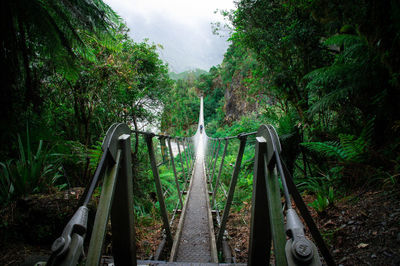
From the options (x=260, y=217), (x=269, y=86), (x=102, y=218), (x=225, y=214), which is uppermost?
(x=269, y=86)

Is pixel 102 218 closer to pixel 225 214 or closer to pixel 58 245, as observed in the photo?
pixel 58 245

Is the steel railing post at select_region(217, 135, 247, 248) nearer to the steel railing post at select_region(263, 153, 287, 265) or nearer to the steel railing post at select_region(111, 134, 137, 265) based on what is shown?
the steel railing post at select_region(263, 153, 287, 265)

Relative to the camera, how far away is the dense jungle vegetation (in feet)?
4.52

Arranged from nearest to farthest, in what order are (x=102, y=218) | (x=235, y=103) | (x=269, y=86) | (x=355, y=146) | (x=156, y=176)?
(x=102, y=218) → (x=156, y=176) → (x=355, y=146) → (x=269, y=86) → (x=235, y=103)

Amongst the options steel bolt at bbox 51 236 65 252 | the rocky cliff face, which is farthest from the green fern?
the rocky cliff face

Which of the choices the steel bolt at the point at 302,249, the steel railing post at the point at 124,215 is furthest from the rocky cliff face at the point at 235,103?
the steel bolt at the point at 302,249

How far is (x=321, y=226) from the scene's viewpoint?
4.44ft

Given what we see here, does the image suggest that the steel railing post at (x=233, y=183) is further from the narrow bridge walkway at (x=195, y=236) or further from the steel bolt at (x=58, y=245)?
the steel bolt at (x=58, y=245)

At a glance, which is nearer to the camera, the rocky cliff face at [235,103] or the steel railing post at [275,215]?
the steel railing post at [275,215]

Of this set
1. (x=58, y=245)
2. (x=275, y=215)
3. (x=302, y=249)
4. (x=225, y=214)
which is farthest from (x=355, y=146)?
(x=58, y=245)

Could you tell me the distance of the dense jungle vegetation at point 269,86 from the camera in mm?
1377

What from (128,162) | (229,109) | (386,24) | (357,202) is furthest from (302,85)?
(229,109)

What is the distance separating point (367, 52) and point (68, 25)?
8.85 ft

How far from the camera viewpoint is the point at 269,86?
9.21ft
